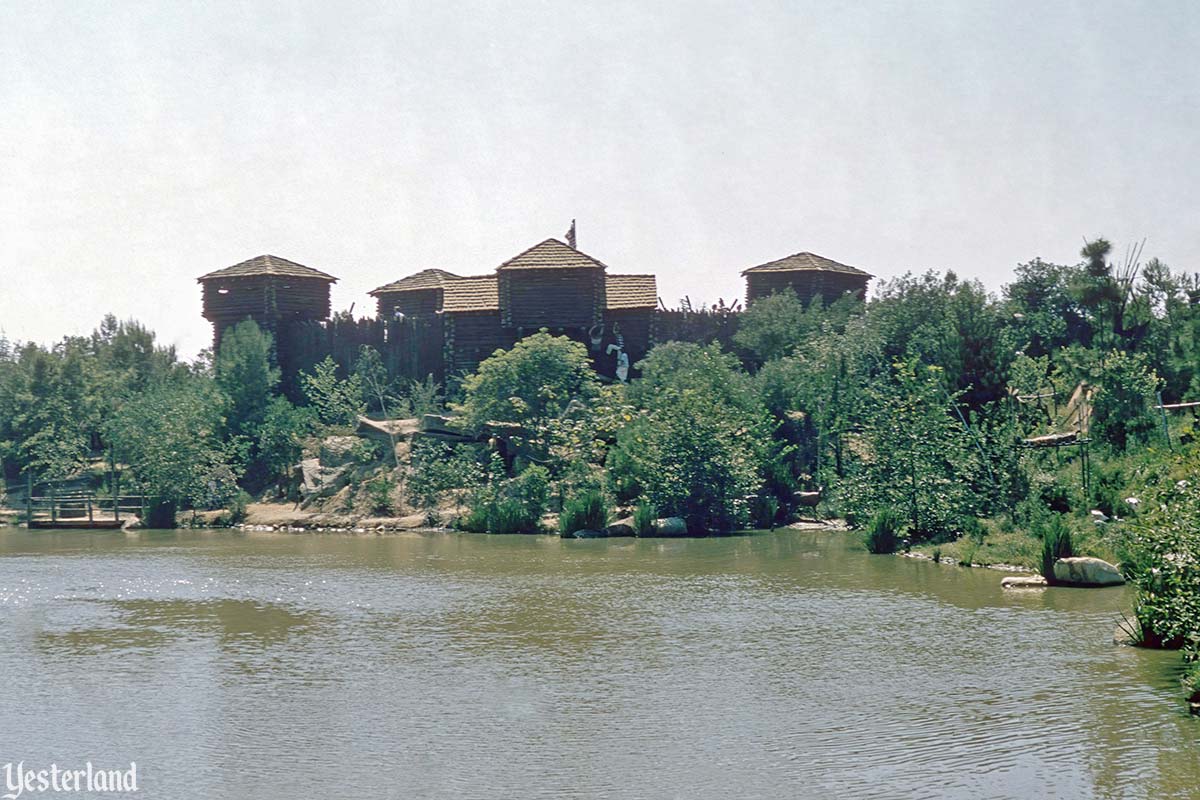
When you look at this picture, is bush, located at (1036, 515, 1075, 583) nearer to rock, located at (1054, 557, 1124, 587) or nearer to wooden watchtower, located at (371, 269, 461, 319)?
rock, located at (1054, 557, 1124, 587)

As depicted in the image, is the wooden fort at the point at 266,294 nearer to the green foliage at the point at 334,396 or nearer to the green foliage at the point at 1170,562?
the green foliage at the point at 334,396

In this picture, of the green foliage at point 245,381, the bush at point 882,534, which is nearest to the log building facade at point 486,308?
the green foliage at point 245,381

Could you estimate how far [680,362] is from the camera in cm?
4012

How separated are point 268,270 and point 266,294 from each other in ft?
2.98

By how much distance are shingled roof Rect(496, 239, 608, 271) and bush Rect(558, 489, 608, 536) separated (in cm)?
1246

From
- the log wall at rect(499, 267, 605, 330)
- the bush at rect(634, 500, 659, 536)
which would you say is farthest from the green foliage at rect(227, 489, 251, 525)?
the bush at rect(634, 500, 659, 536)

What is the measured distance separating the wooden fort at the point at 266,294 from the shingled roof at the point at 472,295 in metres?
A: 5.55

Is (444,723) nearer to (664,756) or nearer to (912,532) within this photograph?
(664,756)

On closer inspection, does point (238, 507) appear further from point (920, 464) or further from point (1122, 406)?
point (1122, 406)

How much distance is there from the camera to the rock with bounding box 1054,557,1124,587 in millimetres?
21875

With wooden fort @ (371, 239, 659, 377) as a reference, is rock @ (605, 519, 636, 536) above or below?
below

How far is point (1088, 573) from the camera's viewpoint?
2191 cm

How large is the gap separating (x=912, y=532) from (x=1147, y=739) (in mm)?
17088

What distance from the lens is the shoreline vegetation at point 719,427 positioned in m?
28.5
